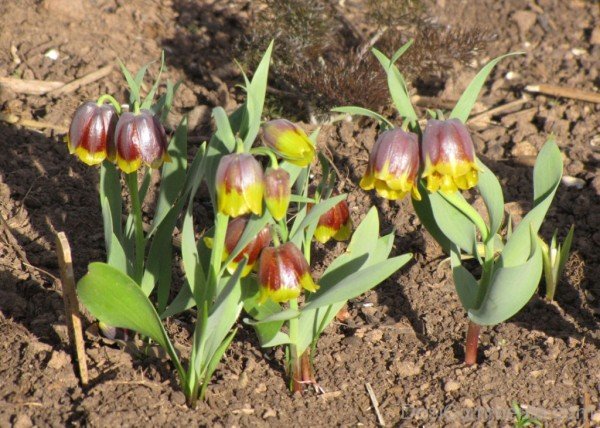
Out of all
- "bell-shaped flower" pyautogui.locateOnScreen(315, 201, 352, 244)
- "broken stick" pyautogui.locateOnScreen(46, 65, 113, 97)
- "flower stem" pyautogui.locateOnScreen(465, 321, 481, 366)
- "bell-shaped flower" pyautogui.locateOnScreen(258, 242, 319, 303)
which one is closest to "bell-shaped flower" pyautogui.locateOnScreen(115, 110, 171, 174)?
"bell-shaped flower" pyautogui.locateOnScreen(258, 242, 319, 303)

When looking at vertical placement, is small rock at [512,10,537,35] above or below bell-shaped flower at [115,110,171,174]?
below

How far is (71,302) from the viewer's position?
2258 mm

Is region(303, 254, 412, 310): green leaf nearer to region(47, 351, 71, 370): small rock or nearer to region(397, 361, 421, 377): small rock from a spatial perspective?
region(397, 361, 421, 377): small rock

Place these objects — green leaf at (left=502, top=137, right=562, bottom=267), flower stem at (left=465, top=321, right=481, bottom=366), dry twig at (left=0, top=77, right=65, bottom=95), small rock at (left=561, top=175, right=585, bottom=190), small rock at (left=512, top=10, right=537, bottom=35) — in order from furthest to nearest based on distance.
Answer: small rock at (left=512, top=10, right=537, bottom=35), dry twig at (left=0, top=77, right=65, bottom=95), small rock at (left=561, top=175, right=585, bottom=190), flower stem at (left=465, top=321, right=481, bottom=366), green leaf at (left=502, top=137, right=562, bottom=267)

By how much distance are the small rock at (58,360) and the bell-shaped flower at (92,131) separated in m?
0.55

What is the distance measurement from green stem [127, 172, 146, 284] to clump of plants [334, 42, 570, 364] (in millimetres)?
576

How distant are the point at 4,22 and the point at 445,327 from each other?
2.41 metres

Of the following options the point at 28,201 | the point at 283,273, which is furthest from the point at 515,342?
the point at 28,201

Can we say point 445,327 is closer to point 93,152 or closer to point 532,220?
point 532,220

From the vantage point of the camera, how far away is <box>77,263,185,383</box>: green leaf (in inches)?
81.3

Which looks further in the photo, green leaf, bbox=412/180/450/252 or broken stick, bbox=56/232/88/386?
green leaf, bbox=412/180/450/252

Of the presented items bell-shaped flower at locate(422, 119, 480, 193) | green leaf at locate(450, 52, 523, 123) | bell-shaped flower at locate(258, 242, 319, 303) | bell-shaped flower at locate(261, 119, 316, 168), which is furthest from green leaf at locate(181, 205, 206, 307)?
green leaf at locate(450, 52, 523, 123)

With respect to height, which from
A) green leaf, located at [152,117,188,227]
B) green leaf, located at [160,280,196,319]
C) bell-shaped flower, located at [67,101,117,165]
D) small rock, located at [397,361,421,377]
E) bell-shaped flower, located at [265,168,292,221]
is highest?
bell-shaped flower, located at [265,168,292,221]

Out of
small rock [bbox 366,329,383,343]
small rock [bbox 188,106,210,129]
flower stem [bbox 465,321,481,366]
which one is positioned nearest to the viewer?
flower stem [bbox 465,321,481,366]
